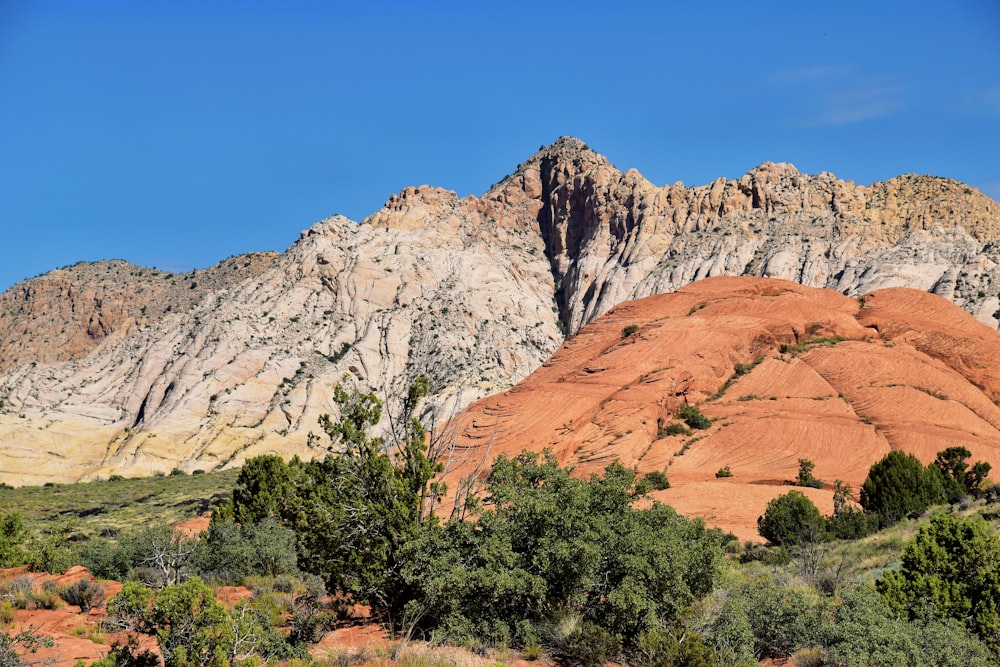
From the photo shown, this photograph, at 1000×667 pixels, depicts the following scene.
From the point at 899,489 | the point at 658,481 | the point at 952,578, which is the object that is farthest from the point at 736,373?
the point at 952,578

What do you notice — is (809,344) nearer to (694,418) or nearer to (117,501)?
(694,418)

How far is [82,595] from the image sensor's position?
59.5 ft

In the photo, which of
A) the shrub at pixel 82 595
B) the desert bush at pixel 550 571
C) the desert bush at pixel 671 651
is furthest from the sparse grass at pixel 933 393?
the shrub at pixel 82 595

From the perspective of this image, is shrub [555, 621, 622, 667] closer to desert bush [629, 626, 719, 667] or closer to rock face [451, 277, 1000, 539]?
desert bush [629, 626, 719, 667]

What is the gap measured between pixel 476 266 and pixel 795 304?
189 feet

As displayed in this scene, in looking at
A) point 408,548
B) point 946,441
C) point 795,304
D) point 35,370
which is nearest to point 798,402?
point 946,441

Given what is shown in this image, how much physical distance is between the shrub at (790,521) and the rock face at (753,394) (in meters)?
1.26

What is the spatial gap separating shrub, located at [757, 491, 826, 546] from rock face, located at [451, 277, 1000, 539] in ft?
4.13

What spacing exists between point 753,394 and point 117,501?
45.2 meters

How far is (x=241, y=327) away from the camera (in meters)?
93.8

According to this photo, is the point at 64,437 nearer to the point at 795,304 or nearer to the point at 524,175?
the point at 795,304

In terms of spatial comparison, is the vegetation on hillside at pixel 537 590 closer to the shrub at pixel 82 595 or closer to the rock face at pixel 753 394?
the shrub at pixel 82 595

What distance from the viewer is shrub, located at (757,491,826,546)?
30.0 m

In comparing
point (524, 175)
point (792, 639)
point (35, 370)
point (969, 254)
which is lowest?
point (792, 639)
